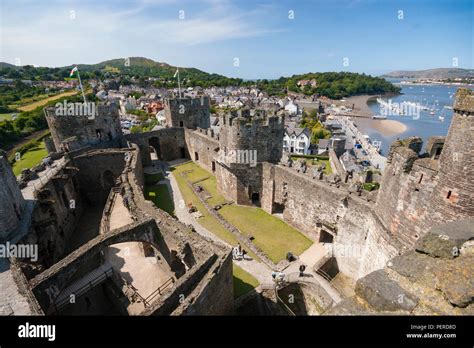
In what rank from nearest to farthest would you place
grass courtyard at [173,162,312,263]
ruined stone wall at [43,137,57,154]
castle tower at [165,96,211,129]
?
grass courtyard at [173,162,312,263]
ruined stone wall at [43,137,57,154]
castle tower at [165,96,211,129]

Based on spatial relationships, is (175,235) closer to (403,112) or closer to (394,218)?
(394,218)

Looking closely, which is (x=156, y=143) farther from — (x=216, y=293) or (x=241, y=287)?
(x=216, y=293)

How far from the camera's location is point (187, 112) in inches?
1321

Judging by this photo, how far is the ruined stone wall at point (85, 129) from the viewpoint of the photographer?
964 inches

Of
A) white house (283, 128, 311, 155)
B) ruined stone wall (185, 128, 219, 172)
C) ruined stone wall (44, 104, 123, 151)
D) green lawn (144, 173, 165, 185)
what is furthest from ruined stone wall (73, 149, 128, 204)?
white house (283, 128, 311, 155)

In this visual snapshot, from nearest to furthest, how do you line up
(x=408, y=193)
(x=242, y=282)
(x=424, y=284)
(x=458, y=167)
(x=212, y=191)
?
(x=424, y=284) → (x=458, y=167) → (x=408, y=193) → (x=242, y=282) → (x=212, y=191)

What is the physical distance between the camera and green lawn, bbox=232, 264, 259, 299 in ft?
47.4

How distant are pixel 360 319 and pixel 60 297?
45.7ft

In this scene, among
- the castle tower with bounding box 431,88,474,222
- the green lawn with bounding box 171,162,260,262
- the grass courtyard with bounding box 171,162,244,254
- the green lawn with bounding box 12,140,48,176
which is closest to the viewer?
the castle tower with bounding box 431,88,474,222

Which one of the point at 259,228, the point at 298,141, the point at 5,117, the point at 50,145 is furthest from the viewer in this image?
the point at 5,117

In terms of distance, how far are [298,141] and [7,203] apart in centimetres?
4666

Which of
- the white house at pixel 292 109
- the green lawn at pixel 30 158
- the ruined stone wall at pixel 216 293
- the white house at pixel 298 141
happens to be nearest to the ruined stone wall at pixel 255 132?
the ruined stone wall at pixel 216 293

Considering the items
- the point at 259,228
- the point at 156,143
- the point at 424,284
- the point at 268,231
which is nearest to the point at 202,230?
the point at 259,228

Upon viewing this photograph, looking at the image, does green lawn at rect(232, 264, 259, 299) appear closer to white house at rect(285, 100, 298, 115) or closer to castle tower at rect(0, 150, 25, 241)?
castle tower at rect(0, 150, 25, 241)
